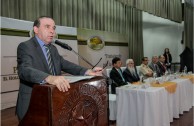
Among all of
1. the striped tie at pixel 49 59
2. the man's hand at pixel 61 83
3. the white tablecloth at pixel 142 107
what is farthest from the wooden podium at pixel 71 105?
the white tablecloth at pixel 142 107

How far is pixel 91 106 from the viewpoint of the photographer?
1.12 meters

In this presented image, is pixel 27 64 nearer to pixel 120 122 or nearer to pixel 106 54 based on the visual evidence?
pixel 120 122

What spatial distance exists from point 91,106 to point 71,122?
147 millimetres

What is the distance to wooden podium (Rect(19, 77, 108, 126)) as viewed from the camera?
0.93 metres

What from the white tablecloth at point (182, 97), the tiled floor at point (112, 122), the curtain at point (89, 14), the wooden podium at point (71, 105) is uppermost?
the curtain at point (89, 14)

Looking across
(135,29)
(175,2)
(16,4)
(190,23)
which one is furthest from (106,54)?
(190,23)

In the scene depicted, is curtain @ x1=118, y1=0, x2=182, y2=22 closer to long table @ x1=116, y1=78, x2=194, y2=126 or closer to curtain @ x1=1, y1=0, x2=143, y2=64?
curtain @ x1=1, y1=0, x2=143, y2=64

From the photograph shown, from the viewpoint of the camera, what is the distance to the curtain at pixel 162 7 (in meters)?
5.97

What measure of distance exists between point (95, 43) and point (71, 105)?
5.52m

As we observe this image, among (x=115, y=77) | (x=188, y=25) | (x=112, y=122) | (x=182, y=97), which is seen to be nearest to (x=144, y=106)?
(x=112, y=122)

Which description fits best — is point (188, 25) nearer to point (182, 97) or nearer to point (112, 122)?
point (182, 97)

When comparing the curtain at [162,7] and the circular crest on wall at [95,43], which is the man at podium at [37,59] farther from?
the circular crest on wall at [95,43]

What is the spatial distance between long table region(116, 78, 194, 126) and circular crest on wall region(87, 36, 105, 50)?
3207 millimetres

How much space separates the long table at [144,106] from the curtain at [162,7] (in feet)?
9.47
